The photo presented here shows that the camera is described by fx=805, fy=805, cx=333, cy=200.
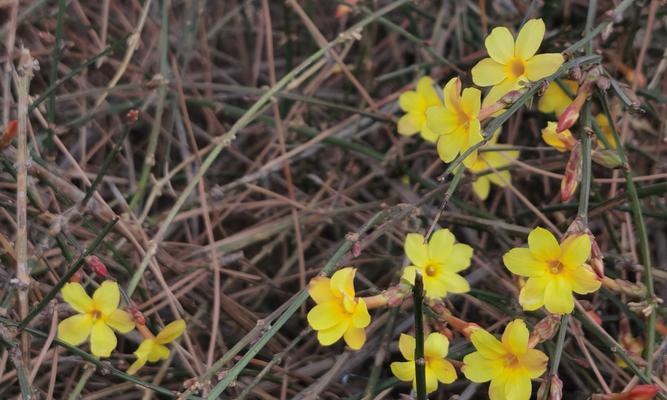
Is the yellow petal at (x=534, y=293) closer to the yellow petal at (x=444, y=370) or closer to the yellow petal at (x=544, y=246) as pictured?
the yellow petal at (x=544, y=246)

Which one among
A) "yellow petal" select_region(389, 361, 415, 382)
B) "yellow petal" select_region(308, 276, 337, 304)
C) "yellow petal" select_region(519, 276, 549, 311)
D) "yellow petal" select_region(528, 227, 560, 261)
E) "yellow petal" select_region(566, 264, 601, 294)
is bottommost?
"yellow petal" select_region(389, 361, 415, 382)

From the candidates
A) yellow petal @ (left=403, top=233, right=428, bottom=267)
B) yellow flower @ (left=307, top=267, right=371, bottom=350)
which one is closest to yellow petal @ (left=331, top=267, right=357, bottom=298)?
yellow flower @ (left=307, top=267, right=371, bottom=350)

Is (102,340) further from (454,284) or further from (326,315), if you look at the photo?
(454,284)

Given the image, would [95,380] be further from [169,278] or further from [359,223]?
[359,223]

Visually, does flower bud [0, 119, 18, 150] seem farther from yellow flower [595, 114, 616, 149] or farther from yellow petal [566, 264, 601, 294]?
yellow flower [595, 114, 616, 149]

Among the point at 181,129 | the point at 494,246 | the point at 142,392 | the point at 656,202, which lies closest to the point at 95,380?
the point at 142,392

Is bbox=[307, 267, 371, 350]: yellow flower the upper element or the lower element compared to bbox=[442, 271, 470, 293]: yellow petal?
lower

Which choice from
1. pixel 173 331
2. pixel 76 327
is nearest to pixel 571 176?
pixel 173 331
